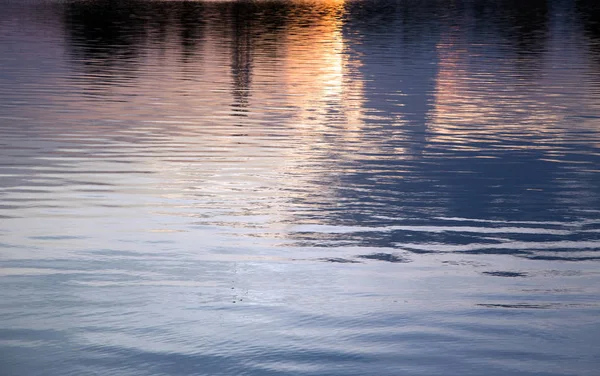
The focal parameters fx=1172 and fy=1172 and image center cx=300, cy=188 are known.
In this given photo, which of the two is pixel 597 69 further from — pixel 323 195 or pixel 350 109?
pixel 323 195

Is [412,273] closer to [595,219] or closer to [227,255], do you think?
[227,255]

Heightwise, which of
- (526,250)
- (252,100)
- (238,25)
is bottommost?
(238,25)

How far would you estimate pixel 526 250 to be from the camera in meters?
11.3

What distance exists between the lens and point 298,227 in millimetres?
12273

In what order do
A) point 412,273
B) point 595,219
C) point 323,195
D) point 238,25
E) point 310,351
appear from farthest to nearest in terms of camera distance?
point 238,25 < point 323,195 < point 595,219 < point 412,273 < point 310,351

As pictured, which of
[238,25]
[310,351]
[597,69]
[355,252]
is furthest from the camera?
[238,25]

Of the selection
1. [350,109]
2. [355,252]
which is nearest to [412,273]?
[355,252]

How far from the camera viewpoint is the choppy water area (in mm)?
8188

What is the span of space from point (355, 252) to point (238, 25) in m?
54.7

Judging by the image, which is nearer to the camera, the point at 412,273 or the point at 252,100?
the point at 412,273

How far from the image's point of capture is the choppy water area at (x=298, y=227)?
322 inches

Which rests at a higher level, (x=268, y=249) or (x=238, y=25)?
(x=268, y=249)

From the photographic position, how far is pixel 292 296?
31.0 feet

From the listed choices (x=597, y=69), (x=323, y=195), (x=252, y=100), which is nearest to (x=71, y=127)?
(x=252, y=100)
